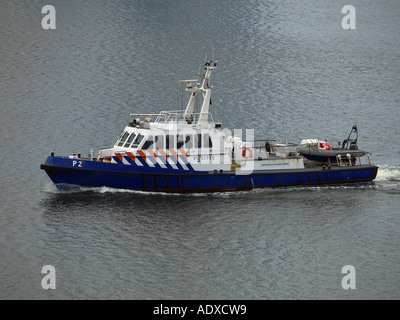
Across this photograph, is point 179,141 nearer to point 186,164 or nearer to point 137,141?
point 186,164

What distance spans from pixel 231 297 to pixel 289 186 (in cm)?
1395

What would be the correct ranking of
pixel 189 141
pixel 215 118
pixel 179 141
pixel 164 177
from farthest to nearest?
1. pixel 215 118
2. pixel 189 141
3. pixel 179 141
4. pixel 164 177

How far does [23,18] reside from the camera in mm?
79438

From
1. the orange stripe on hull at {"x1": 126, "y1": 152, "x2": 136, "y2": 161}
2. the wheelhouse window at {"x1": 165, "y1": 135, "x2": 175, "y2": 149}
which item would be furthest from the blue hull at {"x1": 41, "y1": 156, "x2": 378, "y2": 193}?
the wheelhouse window at {"x1": 165, "y1": 135, "x2": 175, "y2": 149}

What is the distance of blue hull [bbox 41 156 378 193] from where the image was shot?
38.2m

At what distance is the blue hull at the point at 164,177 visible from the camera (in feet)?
125

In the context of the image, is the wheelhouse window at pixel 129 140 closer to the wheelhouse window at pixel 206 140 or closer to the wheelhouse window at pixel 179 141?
the wheelhouse window at pixel 179 141

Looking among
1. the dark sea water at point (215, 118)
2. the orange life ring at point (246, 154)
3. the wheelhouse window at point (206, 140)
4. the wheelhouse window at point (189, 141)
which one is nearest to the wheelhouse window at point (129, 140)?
the dark sea water at point (215, 118)

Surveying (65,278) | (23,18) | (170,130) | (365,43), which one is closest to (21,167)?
(170,130)

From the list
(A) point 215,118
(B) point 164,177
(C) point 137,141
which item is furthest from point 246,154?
(A) point 215,118

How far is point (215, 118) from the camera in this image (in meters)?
54.3

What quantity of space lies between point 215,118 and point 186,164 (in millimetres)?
15446

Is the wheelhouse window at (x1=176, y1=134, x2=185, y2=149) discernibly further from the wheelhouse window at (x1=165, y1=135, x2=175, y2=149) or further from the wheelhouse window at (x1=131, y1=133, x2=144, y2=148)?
the wheelhouse window at (x1=131, y1=133, x2=144, y2=148)

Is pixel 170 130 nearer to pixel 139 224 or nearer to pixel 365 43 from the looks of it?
pixel 139 224
